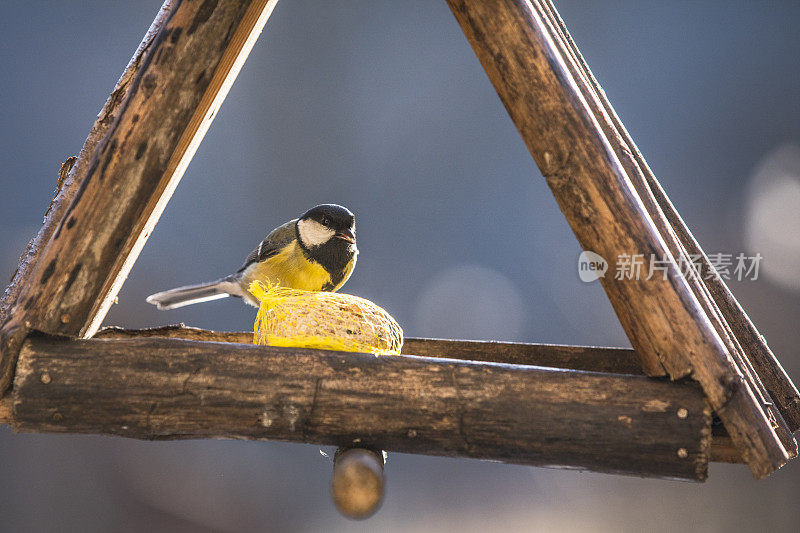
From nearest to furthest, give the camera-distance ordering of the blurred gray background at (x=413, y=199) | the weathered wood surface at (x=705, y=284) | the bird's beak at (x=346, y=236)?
the weathered wood surface at (x=705, y=284) < the bird's beak at (x=346, y=236) < the blurred gray background at (x=413, y=199)

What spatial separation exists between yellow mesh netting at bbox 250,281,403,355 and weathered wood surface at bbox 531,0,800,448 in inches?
23.0

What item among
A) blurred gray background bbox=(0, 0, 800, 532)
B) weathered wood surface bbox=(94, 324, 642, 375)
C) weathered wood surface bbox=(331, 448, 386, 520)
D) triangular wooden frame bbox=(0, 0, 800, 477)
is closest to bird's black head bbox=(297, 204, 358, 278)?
weathered wood surface bbox=(94, 324, 642, 375)

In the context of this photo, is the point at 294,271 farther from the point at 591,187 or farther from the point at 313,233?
the point at 591,187

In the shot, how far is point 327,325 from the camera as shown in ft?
3.90

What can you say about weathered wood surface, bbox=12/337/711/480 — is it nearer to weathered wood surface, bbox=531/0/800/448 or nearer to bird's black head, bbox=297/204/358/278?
weathered wood surface, bbox=531/0/800/448

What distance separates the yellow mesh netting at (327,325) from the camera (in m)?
1.18

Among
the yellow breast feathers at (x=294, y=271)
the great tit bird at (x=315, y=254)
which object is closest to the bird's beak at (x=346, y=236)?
the great tit bird at (x=315, y=254)

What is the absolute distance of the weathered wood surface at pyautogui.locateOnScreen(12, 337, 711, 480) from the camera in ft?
3.40

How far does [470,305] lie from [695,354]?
309 centimetres

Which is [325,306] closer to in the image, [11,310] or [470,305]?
[11,310]

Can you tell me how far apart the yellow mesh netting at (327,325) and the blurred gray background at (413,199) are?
2491 millimetres

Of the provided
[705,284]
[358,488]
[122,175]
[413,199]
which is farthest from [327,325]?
[413,199]

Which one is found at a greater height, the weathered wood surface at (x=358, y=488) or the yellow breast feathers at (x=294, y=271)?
the yellow breast feathers at (x=294, y=271)

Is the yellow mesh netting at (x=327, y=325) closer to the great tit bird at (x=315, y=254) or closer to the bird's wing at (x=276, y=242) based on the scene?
the great tit bird at (x=315, y=254)
